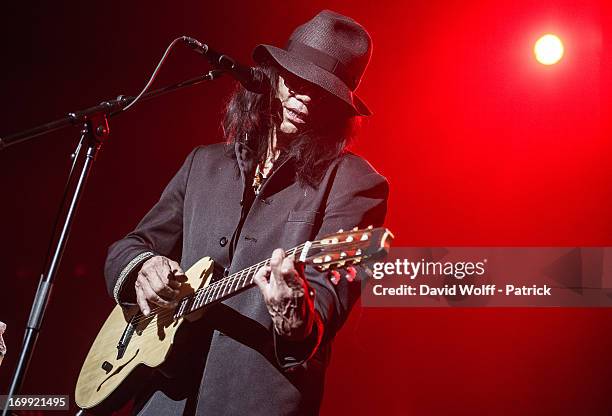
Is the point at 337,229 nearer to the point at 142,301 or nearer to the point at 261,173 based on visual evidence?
the point at 261,173

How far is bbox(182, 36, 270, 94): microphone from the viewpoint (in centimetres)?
227

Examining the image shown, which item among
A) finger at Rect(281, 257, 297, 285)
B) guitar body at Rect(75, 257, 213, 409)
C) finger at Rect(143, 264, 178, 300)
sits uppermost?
finger at Rect(143, 264, 178, 300)

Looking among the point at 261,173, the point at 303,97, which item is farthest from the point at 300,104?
the point at 261,173

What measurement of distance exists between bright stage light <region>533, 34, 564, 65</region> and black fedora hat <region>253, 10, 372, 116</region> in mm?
2619

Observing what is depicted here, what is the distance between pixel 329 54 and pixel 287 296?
1.22m

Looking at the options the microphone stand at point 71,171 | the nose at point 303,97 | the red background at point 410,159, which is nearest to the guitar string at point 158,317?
the microphone stand at point 71,171

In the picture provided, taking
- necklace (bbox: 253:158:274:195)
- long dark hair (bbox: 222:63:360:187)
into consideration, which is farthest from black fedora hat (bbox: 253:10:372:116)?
necklace (bbox: 253:158:274:195)

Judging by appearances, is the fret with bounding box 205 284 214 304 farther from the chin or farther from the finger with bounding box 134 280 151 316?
the chin

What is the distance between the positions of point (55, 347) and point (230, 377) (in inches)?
107

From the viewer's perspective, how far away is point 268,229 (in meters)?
2.46

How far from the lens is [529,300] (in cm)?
467

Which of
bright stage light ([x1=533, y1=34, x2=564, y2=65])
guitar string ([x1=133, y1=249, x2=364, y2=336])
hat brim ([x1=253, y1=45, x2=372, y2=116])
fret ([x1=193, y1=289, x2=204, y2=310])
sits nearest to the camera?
fret ([x1=193, y1=289, x2=204, y2=310])

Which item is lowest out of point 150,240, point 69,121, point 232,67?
point 150,240

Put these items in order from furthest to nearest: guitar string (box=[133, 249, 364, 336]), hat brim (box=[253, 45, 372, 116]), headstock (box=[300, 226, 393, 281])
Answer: hat brim (box=[253, 45, 372, 116]) < guitar string (box=[133, 249, 364, 336]) < headstock (box=[300, 226, 393, 281])
